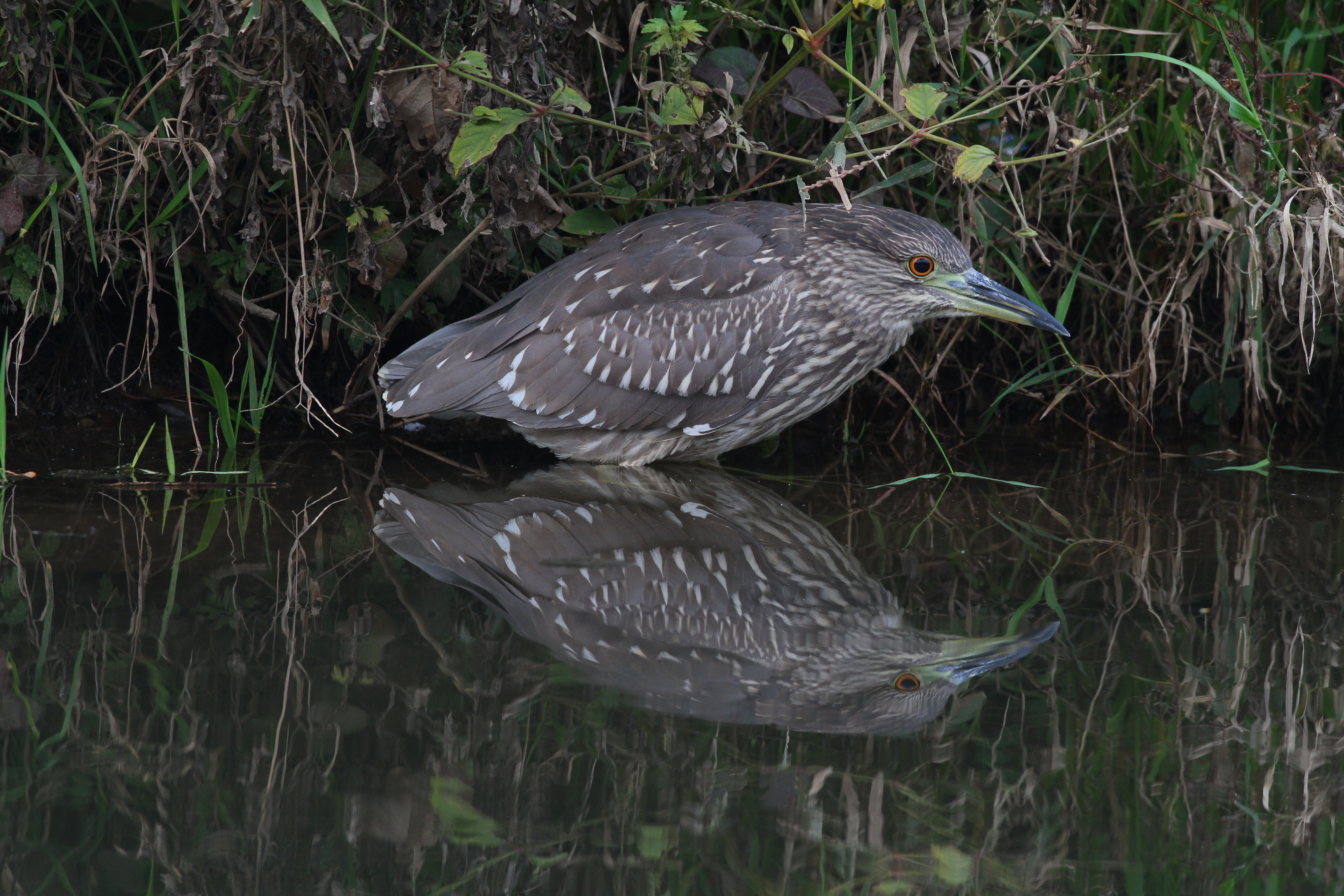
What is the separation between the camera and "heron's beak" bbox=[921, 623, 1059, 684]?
7.44 ft

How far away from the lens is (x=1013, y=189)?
4.07 m

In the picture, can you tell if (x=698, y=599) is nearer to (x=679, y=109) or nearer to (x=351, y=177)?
(x=679, y=109)

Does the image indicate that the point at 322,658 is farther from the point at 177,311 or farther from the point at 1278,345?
the point at 1278,345

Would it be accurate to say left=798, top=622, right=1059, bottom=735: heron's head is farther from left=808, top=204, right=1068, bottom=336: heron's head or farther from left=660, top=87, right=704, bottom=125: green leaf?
left=660, top=87, right=704, bottom=125: green leaf

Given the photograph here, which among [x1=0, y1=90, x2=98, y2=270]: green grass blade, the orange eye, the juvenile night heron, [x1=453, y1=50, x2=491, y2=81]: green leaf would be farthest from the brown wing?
the orange eye

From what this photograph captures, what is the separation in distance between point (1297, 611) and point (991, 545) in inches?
28.5

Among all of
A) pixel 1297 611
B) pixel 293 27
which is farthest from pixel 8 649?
pixel 1297 611

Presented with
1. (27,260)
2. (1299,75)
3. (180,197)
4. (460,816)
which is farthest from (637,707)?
(1299,75)

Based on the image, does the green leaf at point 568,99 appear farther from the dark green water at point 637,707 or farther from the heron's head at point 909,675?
the heron's head at point 909,675

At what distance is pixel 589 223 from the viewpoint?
3.96 m

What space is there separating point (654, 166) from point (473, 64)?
677 millimetres

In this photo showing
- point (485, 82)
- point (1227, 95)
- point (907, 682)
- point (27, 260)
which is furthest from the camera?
point (27, 260)

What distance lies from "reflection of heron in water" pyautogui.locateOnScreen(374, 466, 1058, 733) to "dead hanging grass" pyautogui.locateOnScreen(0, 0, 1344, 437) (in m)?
0.88

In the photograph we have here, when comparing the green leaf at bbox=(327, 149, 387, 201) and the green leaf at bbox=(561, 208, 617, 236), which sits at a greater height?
the green leaf at bbox=(327, 149, 387, 201)
